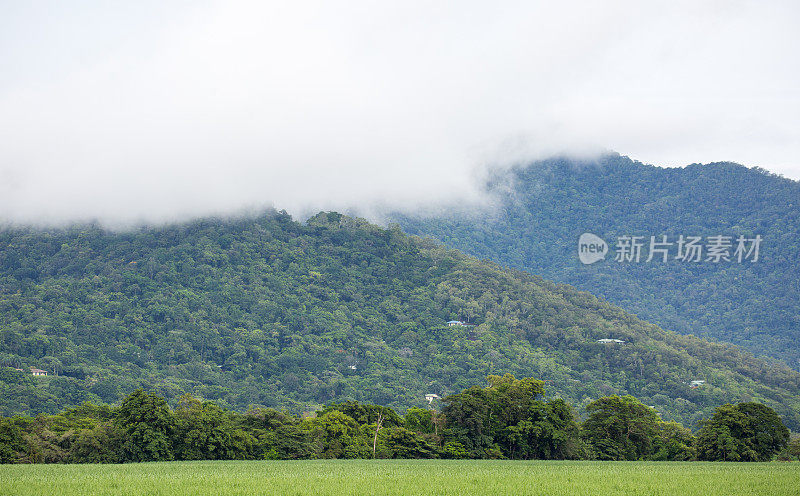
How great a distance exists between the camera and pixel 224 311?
568 feet

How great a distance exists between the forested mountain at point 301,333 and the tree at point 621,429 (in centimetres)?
6973

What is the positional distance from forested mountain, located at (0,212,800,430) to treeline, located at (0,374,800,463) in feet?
203

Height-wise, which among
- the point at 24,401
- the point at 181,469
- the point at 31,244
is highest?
the point at 31,244

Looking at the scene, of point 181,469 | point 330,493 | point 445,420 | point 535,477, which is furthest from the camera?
point 445,420

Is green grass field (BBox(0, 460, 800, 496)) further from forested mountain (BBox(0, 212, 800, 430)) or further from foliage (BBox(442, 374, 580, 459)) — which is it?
forested mountain (BBox(0, 212, 800, 430))

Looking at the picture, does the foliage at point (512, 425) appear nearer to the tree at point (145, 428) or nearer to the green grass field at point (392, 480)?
the green grass field at point (392, 480)

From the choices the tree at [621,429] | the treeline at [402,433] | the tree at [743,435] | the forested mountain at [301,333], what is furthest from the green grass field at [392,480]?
the forested mountain at [301,333]

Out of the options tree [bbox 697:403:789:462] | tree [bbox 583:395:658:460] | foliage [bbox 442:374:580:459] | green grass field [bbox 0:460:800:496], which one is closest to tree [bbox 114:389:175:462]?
green grass field [bbox 0:460:800:496]

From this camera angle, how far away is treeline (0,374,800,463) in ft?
198

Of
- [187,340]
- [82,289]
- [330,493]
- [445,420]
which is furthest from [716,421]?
[82,289]

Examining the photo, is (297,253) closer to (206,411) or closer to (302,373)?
(302,373)

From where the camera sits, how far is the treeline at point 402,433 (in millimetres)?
60312

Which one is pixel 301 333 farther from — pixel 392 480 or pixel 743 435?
pixel 392 480

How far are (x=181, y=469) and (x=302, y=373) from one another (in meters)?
106
